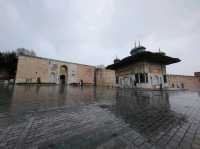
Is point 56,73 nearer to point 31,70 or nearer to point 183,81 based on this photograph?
point 31,70

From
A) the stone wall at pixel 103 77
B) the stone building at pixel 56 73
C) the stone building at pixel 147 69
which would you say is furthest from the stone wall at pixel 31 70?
the stone building at pixel 147 69

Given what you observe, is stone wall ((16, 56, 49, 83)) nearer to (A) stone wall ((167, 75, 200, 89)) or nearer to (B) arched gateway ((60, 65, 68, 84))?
(B) arched gateway ((60, 65, 68, 84))

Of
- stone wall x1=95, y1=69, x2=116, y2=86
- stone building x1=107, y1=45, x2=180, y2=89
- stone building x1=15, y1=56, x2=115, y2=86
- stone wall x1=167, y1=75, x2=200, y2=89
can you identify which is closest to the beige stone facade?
stone building x1=15, y1=56, x2=115, y2=86

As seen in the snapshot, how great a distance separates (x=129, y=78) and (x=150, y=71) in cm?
388

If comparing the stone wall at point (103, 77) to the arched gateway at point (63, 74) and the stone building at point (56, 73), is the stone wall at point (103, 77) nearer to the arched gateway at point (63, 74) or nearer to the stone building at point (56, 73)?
the stone building at point (56, 73)

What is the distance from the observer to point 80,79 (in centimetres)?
3284

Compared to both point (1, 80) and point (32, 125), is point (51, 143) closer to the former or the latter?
point (32, 125)

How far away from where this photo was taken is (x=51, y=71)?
28484mm

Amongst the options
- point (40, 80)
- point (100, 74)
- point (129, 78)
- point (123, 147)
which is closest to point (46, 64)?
point (40, 80)

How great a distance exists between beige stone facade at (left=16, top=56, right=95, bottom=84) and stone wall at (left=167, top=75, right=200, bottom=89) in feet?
75.5

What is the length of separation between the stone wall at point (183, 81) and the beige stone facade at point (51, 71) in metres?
23.0

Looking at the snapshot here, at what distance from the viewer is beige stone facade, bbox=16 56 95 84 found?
24.7 m

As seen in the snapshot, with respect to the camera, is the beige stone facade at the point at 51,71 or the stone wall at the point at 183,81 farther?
the stone wall at the point at 183,81

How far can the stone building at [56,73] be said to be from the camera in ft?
81.3
